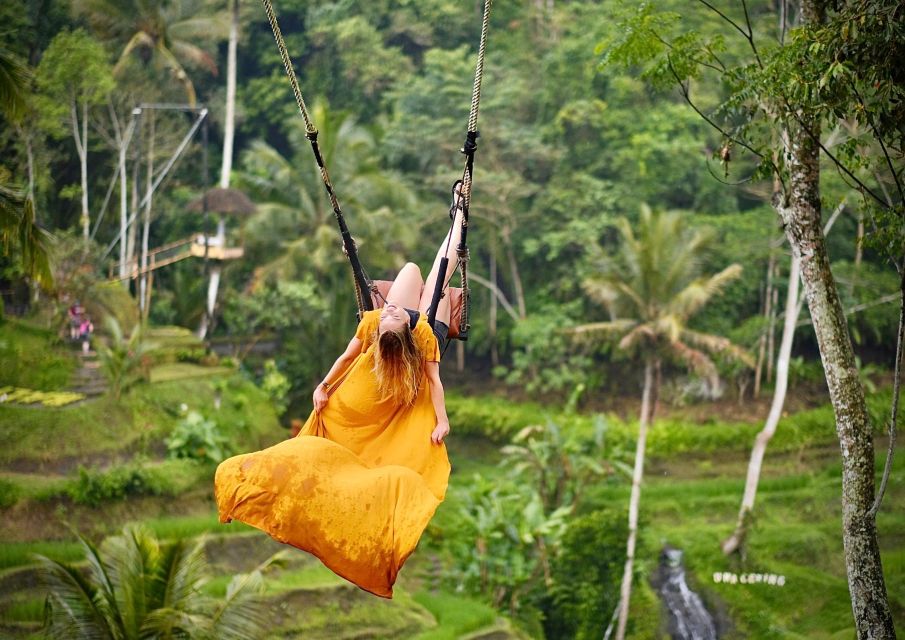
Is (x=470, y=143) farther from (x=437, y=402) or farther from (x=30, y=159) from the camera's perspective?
(x=30, y=159)

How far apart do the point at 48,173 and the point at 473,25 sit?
9148mm

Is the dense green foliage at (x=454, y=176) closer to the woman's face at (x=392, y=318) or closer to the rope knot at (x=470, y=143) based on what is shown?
the rope knot at (x=470, y=143)

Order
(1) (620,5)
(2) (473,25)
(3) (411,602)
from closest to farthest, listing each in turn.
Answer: (1) (620,5) < (3) (411,602) < (2) (473,25)

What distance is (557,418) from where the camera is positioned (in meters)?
16.4

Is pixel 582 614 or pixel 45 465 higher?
pixel 45 465

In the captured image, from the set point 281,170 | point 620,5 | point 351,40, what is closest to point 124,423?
point 281,170

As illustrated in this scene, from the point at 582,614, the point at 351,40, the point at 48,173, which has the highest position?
the point at 351,40

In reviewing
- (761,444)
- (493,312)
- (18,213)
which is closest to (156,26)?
(493,312)

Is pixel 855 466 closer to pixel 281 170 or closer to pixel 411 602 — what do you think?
pixel 411 602

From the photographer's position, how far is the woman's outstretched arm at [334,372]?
4105 millimetres

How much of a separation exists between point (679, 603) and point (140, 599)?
295 inches

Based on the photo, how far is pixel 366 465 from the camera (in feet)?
13.2

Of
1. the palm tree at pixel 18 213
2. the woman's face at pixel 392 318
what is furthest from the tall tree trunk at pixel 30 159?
the woman's face at pixel 392 318

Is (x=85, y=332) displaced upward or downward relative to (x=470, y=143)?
downward
